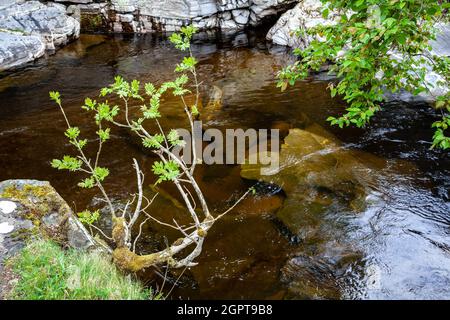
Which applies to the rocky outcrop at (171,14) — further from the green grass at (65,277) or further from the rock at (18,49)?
the green grass at (65,277)

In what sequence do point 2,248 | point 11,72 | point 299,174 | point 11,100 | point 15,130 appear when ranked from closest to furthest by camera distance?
point 2,248
point 299,174
point 15,130
point 11,100
point 11,72

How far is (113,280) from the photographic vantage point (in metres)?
4.43

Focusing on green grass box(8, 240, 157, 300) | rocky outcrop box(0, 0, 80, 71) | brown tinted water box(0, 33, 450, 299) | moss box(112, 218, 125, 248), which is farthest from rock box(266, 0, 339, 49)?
green grass box(8, 240, 157, 300)

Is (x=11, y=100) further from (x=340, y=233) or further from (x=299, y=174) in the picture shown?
(x=340, y=233)

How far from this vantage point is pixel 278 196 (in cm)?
757

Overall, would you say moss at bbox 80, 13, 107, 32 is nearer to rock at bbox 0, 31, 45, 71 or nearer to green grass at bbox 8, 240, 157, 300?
rock at bbox 0, 31, 45, 71

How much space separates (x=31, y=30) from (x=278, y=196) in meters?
16.4

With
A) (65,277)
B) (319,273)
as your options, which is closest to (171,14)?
(319,273)

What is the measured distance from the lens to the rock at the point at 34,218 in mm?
4988

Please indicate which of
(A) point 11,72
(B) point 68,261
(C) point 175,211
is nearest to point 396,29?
(B) point 68,261

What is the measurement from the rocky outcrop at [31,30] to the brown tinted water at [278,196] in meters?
1.86

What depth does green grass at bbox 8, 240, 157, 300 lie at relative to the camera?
13.3 feet

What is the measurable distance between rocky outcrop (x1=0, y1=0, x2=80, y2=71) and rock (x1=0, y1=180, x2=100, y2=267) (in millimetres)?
12653

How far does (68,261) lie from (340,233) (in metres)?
4.39
